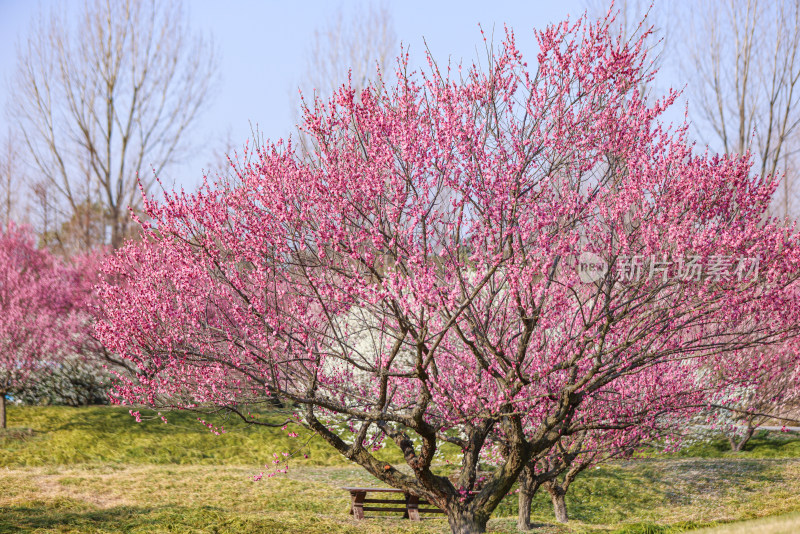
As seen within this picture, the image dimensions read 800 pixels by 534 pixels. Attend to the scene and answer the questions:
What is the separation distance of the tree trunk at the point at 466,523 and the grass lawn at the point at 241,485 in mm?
1585

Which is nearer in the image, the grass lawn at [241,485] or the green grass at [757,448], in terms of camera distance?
the grass lawn at [241,485]

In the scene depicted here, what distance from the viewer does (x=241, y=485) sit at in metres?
12.2

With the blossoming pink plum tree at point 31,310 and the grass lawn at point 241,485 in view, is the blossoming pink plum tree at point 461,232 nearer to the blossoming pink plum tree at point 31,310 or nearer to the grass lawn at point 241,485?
the grass lawn at point 241,485

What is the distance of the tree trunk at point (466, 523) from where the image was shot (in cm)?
759

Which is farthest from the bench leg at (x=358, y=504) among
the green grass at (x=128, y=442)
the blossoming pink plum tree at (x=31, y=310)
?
the blossoming pink plum tree at (x=31, y=310)

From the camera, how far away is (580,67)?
6.62 m

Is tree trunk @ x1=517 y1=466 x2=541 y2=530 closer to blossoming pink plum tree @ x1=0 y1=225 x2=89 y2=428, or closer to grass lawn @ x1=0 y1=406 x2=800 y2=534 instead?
grass lawn @ x1=0 y1=406 x2=800 y2=534

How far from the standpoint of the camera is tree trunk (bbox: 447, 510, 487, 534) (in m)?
7.59

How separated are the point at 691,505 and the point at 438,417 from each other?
21.0 ft

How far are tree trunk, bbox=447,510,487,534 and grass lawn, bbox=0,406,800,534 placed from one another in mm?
1585
